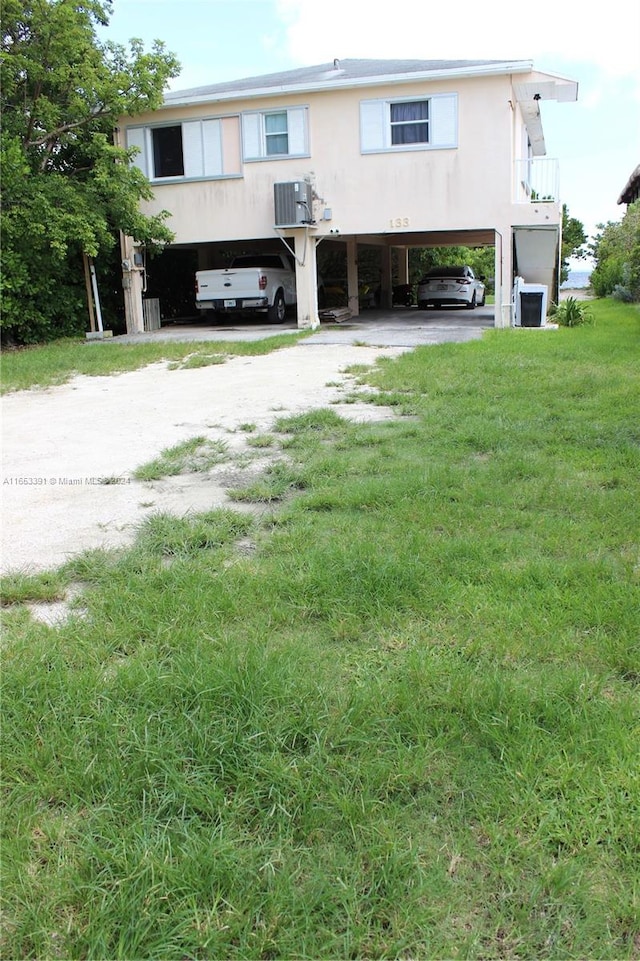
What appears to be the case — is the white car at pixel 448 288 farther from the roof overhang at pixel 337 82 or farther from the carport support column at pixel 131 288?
the carport support column at pixel 131 288

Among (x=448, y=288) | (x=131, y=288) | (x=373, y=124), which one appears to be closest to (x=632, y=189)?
(x=448, y=288)

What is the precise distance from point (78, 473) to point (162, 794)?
168 inches

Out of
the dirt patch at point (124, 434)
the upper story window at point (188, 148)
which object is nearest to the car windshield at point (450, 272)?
the upper story window at point (188, 148)

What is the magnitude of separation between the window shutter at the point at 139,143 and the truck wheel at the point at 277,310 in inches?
165

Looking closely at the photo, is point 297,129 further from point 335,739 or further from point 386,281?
point 335,739

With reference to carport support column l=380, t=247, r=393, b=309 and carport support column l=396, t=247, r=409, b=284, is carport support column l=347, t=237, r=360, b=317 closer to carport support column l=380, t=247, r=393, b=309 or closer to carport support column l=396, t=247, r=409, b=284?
carport support column l=380, t=247, r=393, b=309

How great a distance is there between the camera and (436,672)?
302 centimetres

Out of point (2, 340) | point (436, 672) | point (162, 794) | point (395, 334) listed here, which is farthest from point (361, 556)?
point (2, 340)

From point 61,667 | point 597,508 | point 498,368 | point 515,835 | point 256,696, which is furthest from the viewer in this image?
point 498,368

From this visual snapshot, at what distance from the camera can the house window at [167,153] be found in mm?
19312

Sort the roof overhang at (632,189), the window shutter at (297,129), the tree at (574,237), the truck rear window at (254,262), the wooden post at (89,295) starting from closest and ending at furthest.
Answer: the window shutter at (297,129)
the wooden post at (89,295)
the truck rear window at (254,262)
the roof overhang at (632,189)
the tree at (574,237)

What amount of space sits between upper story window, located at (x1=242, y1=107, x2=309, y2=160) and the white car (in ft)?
22.6

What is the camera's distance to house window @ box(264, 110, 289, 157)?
1834 cm

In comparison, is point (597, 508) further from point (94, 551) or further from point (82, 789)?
point (82, 789)
